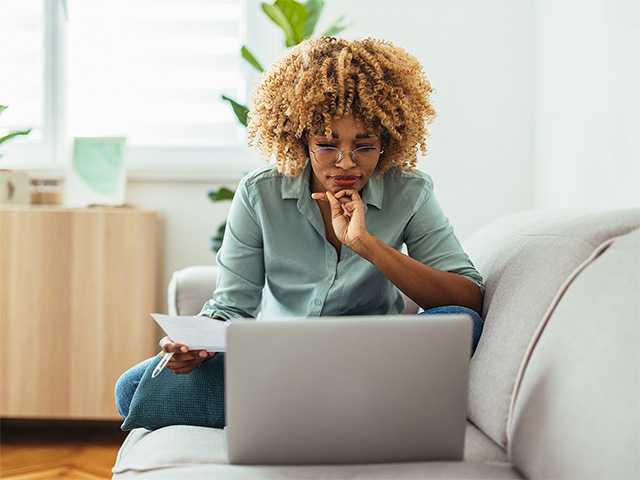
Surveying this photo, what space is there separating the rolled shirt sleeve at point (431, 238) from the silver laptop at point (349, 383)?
0.57 metres

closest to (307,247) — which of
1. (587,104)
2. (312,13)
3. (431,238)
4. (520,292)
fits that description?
(431,238)

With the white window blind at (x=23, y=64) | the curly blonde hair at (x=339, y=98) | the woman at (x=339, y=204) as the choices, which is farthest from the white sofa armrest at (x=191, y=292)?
the white window blind at (x=23, y=64)

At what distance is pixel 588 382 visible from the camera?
958mm

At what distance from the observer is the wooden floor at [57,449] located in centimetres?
250

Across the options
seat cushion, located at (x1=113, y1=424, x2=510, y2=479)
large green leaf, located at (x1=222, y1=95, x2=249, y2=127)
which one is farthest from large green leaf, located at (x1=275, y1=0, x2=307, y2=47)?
seat cushion, located at (x1=113, y1=424, x2=510, y2=479)

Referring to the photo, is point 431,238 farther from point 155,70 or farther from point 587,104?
point 155,70

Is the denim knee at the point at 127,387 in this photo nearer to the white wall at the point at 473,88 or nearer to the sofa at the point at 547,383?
the sofa at the point at 547,383

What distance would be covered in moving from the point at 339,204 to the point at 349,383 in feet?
2.00

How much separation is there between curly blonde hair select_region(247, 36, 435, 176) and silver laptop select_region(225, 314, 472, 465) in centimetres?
59

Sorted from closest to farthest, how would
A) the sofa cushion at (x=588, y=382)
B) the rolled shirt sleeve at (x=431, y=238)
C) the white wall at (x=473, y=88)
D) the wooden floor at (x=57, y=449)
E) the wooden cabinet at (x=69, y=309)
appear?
the sofa cushion at (x=588, y=382)
the rolled shirt sleeve at (x=431, y=238)
the wooden floor at (x=57, y=449)
the wooden cabinet at (x=69, y=309)
the white wall at (x=473, y=88)

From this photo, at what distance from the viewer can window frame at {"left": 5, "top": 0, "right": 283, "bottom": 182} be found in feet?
10.2

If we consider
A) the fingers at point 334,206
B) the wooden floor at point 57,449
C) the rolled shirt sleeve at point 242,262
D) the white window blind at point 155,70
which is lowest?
the wooden floor at point 57,449

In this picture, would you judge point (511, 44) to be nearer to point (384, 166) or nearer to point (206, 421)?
point (384, 166)

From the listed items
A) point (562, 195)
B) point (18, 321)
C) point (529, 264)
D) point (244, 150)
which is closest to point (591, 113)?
point (562, 195)
